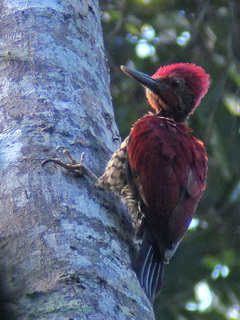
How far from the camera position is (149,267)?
2701mm

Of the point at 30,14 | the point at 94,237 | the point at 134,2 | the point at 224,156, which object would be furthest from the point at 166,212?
the point at 134,2

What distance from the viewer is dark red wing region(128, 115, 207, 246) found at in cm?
296

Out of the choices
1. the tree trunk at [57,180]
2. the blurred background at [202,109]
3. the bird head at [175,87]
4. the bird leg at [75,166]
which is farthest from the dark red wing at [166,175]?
the blurred background at [202,109]

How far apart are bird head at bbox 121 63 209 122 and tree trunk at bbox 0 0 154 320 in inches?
26.1

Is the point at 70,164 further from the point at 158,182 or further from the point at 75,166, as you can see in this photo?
the point at 158,182

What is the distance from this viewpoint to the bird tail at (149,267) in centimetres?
250

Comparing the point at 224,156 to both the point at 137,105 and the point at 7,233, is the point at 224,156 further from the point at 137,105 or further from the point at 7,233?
the point at 7,233

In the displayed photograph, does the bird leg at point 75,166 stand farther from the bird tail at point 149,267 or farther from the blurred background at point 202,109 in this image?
the blurred background at point 202,109

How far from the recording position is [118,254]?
2.34 m


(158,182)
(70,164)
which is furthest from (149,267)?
(70,164)

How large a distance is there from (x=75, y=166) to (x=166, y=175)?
0.60 metres

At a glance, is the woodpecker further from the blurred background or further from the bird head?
the blurred background

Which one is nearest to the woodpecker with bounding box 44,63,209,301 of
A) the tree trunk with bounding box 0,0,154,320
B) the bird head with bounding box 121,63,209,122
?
the tree trunk with bounding box 0,0,154,320

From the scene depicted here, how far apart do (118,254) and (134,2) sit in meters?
3.26
